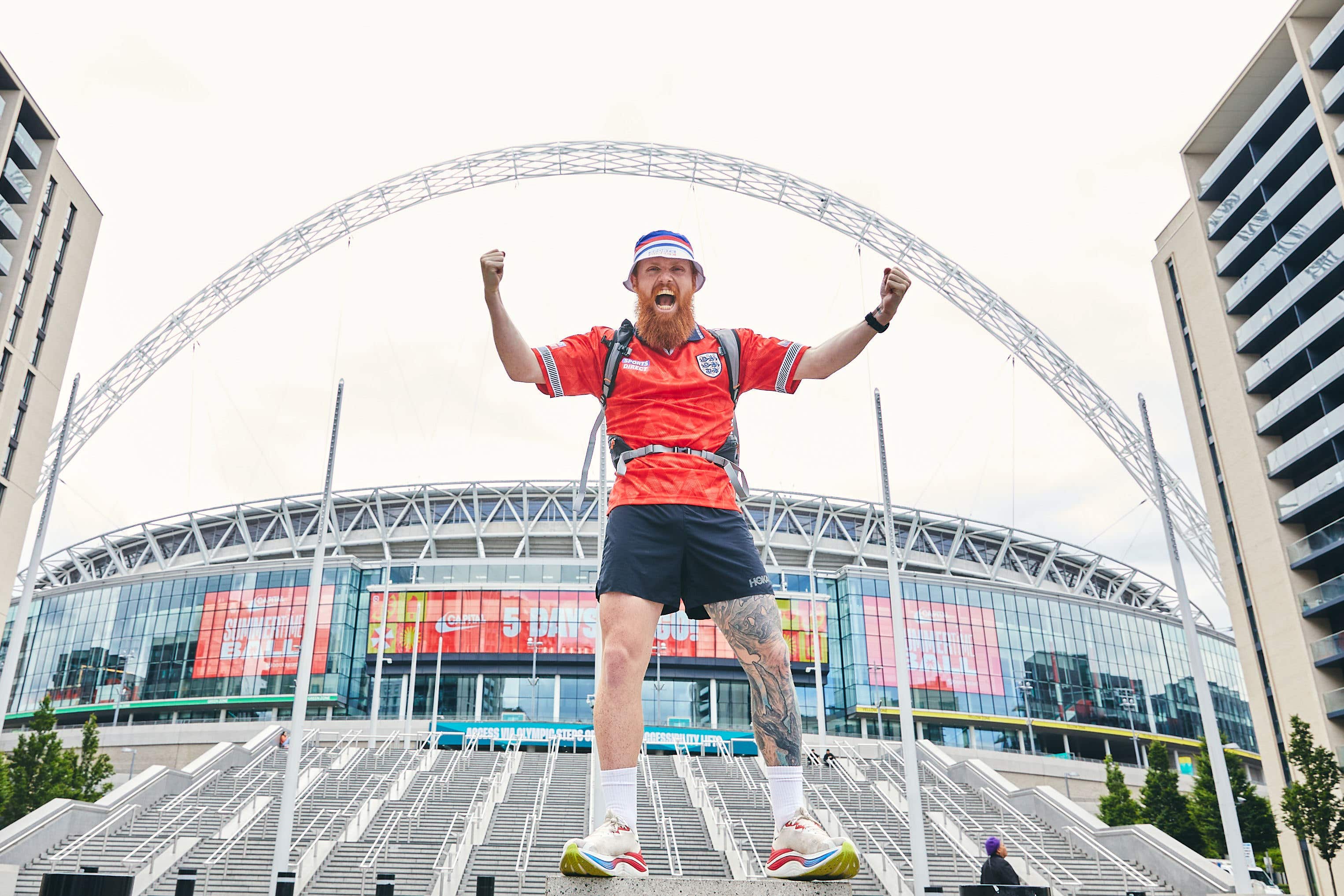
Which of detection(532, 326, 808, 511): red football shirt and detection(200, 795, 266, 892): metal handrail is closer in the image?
detection(532, 326, 808, 511): red football shirt

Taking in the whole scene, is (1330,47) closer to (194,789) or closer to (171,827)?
(171,827)

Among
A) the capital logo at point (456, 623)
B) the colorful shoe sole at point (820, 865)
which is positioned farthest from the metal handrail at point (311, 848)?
the capital logo at point (456, 623)

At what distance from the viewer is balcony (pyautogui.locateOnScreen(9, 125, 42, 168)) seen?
47.3 meters

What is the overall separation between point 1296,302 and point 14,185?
58222 millimetres

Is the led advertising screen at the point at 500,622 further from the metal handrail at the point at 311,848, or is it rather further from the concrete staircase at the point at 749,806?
the metal handrail at the point at 311,848

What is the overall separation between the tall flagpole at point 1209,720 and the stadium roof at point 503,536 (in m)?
48.7

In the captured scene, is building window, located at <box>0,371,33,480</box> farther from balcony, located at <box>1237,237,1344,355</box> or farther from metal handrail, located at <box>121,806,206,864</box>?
balcony, located at <box>1237,237,1344,355</box>

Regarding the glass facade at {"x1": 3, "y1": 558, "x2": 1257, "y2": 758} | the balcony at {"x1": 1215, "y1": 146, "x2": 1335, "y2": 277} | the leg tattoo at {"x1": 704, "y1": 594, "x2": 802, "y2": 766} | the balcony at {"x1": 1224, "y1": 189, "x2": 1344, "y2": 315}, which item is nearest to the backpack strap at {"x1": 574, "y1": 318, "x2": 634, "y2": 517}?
the leg tattoo at {"x1": 704, "y1": 594, "x2": 802, "y2": 766}

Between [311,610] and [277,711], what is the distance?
45020mm

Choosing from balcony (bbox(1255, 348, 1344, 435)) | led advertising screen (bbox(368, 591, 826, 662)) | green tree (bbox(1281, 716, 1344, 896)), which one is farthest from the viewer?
led advertising screen (bbox(368, 591, 826, 662))

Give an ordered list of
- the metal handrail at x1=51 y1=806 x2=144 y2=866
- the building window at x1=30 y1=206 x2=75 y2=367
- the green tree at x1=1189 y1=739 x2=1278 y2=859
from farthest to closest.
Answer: the building window at x1=30 y1=206 x2=75 y2=367, the green tree at x1=1189 y1=739 x2=1278 y2=859, the metal handrail at x1=51 y1=806 x2=144 y2=866

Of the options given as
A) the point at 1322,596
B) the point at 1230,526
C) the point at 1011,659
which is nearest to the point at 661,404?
the point at 1322,596

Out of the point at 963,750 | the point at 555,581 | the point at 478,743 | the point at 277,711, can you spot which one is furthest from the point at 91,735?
the point at 963,750

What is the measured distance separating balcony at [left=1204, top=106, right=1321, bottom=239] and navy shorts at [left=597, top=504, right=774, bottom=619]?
155 ft
